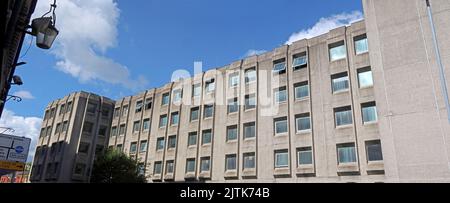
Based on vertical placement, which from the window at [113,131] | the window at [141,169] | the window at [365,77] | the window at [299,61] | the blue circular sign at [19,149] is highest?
the window at [299,61]

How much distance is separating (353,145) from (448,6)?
11885 millimetres

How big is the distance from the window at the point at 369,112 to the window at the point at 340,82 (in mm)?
2285

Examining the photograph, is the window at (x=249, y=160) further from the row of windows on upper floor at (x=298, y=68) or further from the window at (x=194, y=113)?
the window at (x=194, y=113)

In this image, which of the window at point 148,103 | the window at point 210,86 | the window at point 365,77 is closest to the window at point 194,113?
the window at point 210,86

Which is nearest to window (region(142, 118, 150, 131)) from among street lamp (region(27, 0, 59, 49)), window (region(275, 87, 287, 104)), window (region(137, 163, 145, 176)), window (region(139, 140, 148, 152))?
window (region(139, 140, 148, 152))

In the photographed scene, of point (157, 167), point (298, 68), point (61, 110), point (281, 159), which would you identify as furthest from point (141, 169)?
point (298, 68)

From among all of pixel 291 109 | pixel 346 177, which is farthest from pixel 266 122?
pixel 346 177

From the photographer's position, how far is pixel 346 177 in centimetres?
2475

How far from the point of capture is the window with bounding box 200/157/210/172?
3377 centimetres

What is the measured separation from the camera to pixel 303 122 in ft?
94.4

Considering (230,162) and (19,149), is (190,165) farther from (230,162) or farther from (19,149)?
(19,149)

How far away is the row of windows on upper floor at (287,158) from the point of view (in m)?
24.2

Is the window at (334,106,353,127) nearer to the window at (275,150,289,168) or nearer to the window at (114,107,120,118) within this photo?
the window at (275,150,289,168)
